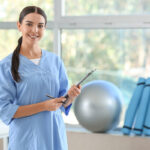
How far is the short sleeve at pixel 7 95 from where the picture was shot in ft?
5.33

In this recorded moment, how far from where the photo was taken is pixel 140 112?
2639mm

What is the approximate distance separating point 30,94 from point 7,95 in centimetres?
11

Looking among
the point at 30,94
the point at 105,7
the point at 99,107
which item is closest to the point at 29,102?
the point at 30,94

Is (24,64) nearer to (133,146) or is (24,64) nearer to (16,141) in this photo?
(16,141)

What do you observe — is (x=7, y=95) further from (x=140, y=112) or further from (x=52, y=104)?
(x=140, y=112)

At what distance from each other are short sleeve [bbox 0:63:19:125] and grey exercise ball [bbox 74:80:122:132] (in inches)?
41.0

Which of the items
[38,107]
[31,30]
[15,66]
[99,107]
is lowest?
[99,107]

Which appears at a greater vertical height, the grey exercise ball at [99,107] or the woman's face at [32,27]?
the woman's face at [32,27]

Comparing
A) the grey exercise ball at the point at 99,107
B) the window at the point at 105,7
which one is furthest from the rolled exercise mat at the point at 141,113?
the window at the point at 105,7

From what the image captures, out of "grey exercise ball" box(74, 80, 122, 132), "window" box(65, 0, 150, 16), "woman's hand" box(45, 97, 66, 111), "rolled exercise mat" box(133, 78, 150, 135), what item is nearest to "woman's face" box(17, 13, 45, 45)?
"woman's hand" box(45, 97, 66, 111)

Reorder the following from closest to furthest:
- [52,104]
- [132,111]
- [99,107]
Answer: [52,104]
[99,107]
[132,111]

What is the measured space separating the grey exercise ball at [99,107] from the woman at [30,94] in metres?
0.87

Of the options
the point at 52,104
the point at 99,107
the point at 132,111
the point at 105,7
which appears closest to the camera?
the point at 52,104

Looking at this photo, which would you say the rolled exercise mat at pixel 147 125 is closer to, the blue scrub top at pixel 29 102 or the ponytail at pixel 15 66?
the blue scrub top at pixel 29 102
